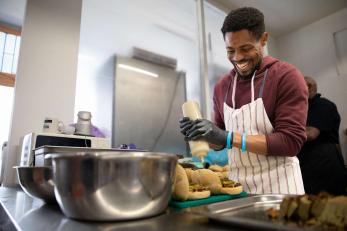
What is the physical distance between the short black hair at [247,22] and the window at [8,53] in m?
1.84

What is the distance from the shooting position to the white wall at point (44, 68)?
68.2 inches

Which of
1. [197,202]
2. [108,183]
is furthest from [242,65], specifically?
[108,183]

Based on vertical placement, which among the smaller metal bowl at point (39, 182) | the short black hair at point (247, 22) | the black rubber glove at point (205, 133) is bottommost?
the smaller metal bowl at point (39, 182)

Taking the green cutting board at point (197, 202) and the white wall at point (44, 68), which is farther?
the white wall at point (44, 68)

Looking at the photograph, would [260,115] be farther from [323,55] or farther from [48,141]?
[323,55]

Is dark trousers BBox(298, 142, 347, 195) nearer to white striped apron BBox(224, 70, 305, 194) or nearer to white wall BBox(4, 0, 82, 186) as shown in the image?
white striped apron BBox(224, 70, 305, 194)

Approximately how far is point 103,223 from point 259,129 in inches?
32.0

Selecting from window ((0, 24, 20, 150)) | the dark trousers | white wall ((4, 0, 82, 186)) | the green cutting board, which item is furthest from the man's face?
window ((0, 24, 20, 150))

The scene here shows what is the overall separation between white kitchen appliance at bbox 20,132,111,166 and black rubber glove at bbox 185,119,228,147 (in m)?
0.96

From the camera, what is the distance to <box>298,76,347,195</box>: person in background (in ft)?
6.51

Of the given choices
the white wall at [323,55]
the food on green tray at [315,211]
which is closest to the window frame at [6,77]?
the food on green tray at [315,211]

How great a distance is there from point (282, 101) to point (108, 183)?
2.75 ft

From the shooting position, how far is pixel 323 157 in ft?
6.55

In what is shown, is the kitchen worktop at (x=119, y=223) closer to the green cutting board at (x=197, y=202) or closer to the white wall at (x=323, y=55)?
the green cutting board at (x=197, y=202)
